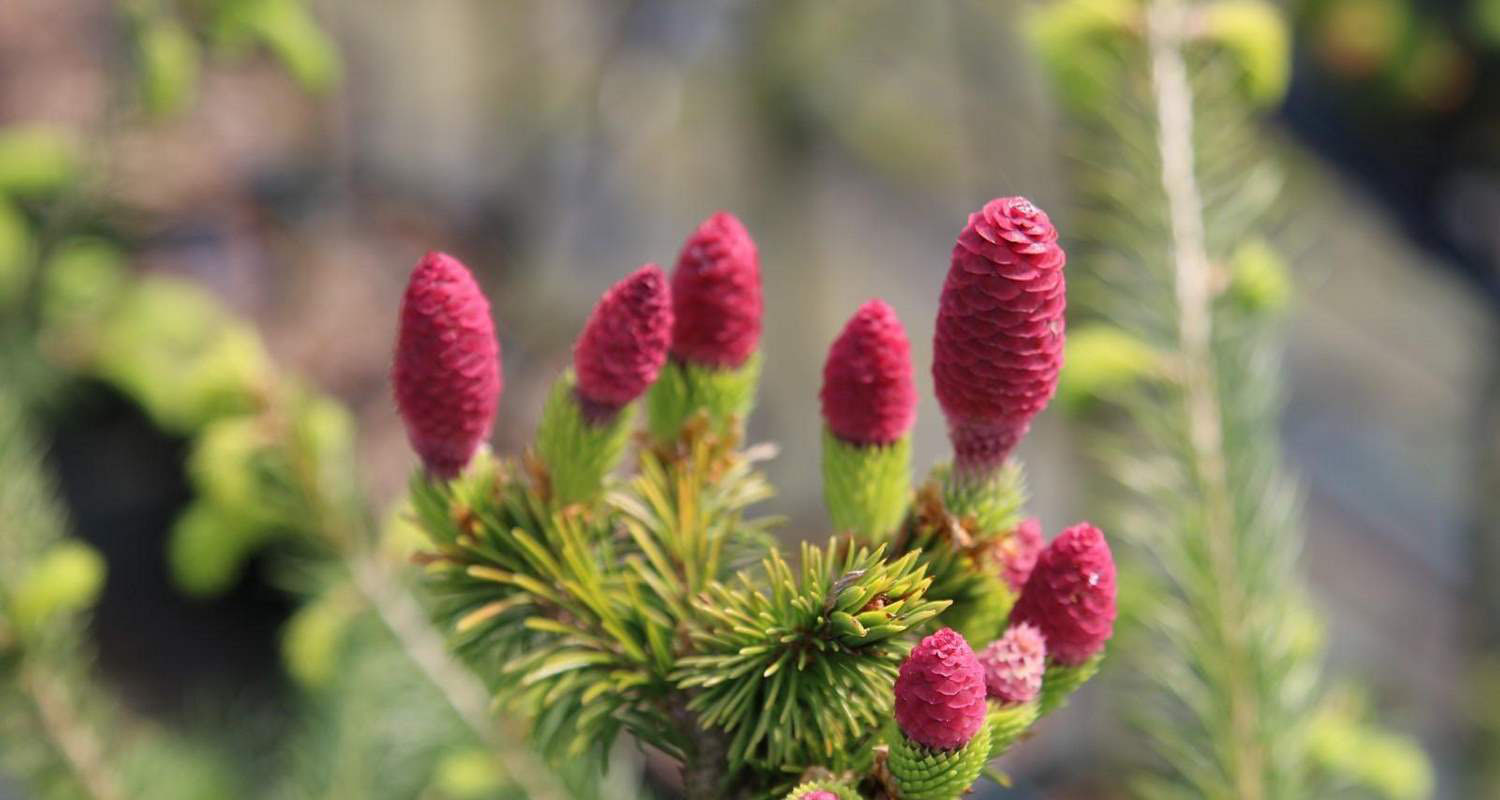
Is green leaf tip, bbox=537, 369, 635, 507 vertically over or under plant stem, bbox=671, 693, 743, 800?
over

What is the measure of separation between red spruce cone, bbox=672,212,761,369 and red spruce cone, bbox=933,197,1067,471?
91 millimetres

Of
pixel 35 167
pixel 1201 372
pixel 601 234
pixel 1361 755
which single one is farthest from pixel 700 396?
pixel 601 234

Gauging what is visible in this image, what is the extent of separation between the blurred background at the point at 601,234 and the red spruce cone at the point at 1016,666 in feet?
1.50

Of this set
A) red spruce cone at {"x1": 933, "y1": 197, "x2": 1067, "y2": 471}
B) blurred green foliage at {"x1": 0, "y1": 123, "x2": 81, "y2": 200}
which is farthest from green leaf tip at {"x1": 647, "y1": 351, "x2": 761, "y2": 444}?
blurred green foliage at {"x1": 0, "y1": 123, "x2": 81, "y2": 200}

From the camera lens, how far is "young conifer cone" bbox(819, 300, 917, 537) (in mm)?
439

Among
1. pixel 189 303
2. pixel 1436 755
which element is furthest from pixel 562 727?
pixel 1436 755

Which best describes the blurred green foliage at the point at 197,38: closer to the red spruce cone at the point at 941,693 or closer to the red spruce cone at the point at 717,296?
the red spruce cone at the point at 717,296

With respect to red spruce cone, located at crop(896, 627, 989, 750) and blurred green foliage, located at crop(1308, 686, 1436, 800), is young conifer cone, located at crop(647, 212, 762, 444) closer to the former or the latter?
red spruce cone, located at crop(896, 627, 989, 750)

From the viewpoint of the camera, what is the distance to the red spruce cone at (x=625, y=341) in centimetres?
44

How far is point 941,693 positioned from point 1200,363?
0.45 meters

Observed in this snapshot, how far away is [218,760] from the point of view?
1.14 m

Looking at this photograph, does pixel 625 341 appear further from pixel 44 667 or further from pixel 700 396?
pixel 44 667

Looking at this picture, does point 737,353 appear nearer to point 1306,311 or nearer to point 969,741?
point 969,741

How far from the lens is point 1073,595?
416 millimetres
